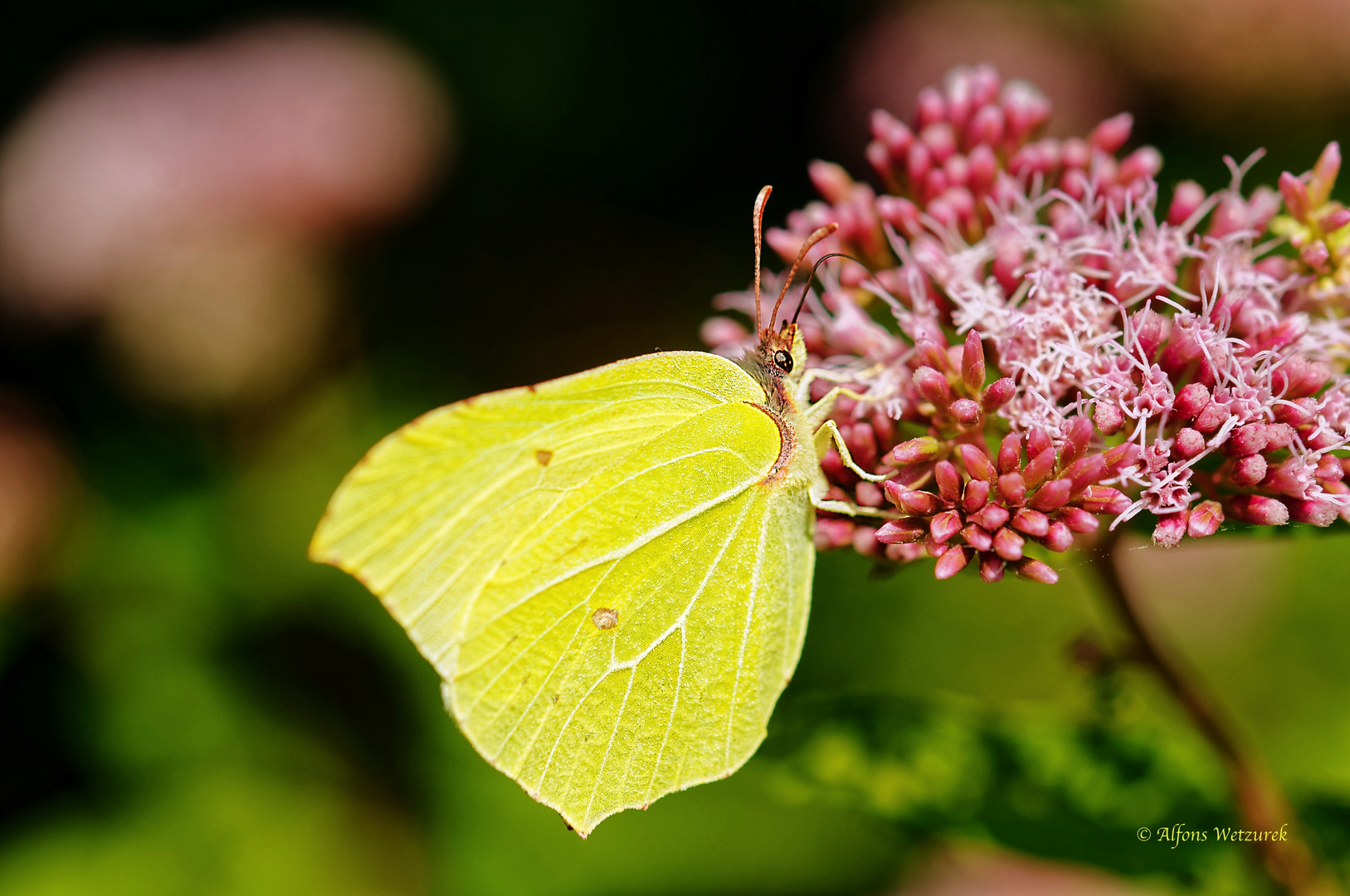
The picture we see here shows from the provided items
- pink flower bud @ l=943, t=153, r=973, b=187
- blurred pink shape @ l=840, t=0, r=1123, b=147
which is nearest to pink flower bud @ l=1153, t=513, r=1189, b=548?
pink flower bud @ l=943, t=153, r=973, b=187

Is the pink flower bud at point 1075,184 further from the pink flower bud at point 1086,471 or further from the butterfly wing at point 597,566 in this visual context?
the butterfly wing at point 597,566

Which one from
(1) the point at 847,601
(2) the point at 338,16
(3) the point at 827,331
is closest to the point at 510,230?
(2) the point at 338,16

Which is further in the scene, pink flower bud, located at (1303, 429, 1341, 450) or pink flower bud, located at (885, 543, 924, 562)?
pink flower bud, located at (885, 543, 924, 562)

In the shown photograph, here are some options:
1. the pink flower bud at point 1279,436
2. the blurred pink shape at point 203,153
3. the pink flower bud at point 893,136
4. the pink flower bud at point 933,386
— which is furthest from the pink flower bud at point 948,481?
the blurred pink shape at point 203,153

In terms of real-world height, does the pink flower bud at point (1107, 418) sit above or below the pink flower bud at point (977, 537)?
above

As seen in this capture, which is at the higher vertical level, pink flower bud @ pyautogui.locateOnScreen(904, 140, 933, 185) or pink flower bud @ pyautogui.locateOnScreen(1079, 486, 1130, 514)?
pink flower bud @ pyautogui.locateOnScreen(904, 140, 933, 185)

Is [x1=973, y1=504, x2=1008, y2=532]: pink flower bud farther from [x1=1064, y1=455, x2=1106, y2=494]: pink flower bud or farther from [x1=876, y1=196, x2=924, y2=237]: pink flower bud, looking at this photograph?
[x1=876, y1=196, x2=924, y2=237]: pink flower bud
